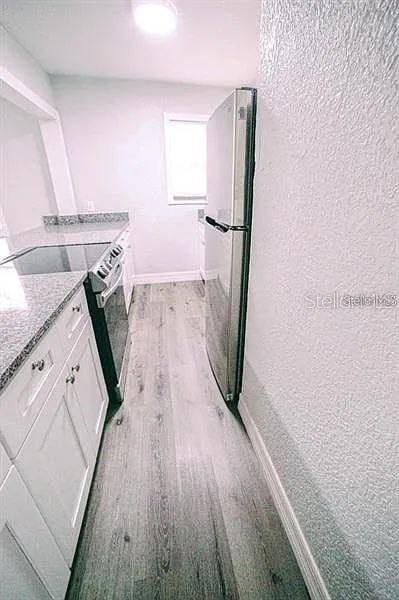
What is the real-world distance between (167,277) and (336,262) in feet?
10.7

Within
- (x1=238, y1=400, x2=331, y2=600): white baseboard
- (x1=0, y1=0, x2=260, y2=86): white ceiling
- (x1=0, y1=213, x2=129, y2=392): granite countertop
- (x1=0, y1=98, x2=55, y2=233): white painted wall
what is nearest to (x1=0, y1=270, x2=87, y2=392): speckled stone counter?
(x1=0, y1=213, x2=129, y2=392): granite countertop

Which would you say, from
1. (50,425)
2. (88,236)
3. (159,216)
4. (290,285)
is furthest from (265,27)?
(159,216)

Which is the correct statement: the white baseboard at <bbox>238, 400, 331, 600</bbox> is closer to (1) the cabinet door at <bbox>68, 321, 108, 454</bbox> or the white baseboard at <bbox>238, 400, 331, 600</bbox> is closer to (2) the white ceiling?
(1) the cabinet door at <bbox>68, 321, 108, 454</bbox>

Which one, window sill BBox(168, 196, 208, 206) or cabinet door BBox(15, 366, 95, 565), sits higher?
window sill BBox(168, 196, 208, 206)

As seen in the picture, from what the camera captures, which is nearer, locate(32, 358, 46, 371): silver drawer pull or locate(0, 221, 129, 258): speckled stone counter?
locate(32, 358, 46, 371): silver drawer pull

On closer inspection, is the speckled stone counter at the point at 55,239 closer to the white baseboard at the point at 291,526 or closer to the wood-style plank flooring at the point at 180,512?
the wood-style plank flooring at the point at 180,512

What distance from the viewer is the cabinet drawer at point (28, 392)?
592 mm

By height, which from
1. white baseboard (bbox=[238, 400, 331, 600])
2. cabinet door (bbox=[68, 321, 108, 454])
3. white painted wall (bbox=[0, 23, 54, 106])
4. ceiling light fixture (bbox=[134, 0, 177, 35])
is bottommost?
white baseboard (bbox=[238, 400, 331, 600])

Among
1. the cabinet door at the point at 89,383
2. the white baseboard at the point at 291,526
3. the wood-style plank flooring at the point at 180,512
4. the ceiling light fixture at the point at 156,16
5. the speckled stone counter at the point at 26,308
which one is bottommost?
the wood-style plank flooring at the point at 180,512

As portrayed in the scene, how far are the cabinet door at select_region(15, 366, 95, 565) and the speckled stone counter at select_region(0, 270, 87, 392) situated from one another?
0.72 ft

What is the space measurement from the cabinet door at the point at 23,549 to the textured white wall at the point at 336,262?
0.81 m

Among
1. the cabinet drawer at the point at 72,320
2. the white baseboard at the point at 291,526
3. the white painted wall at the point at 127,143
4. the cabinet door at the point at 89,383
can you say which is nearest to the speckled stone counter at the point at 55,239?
the cabinet drawer at the point at 72,320

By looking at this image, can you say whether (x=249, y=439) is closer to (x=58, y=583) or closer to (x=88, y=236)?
(x=58, y=583)

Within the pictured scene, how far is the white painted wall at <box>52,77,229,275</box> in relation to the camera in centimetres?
279
